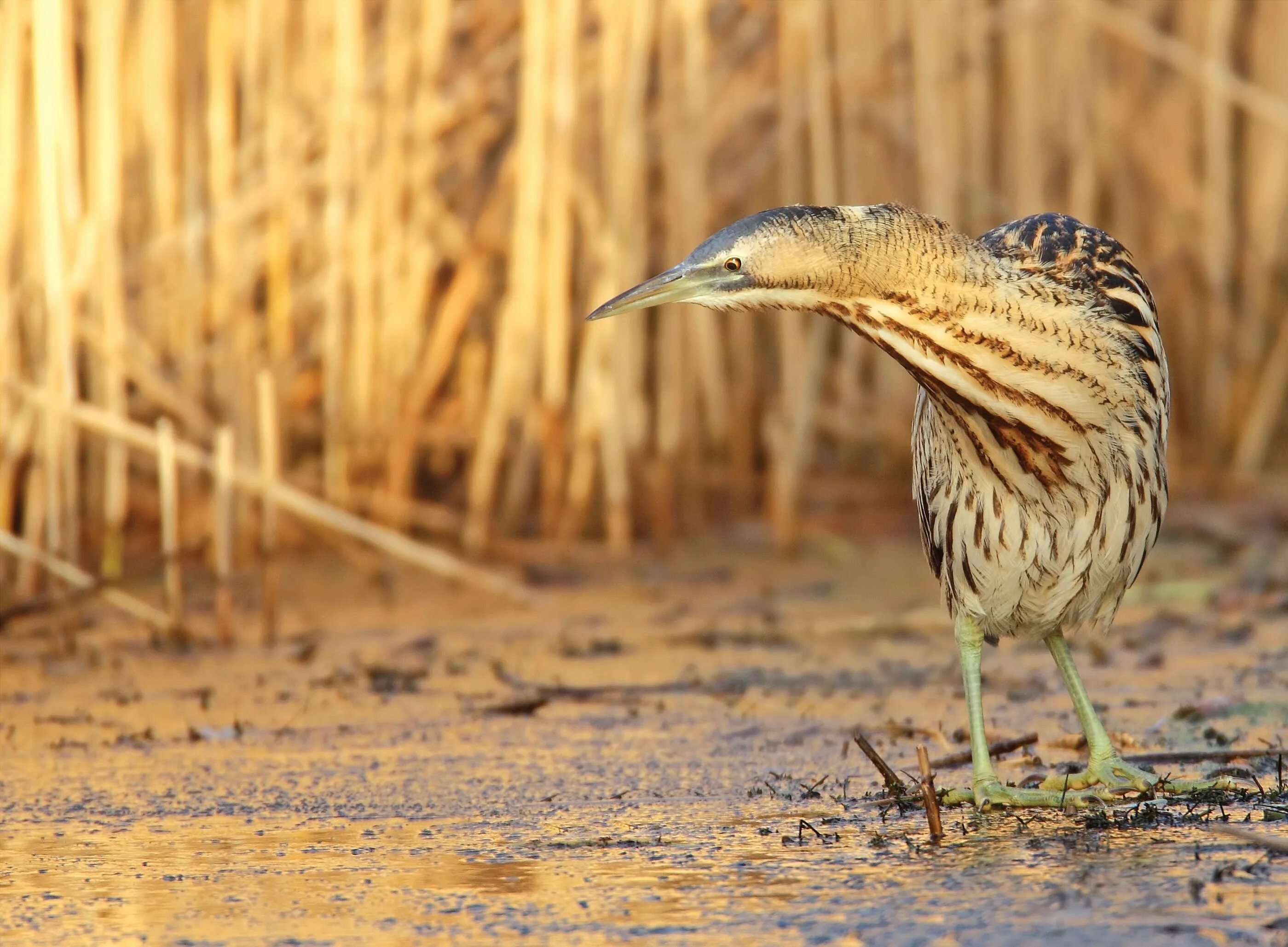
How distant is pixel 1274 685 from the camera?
485 cm

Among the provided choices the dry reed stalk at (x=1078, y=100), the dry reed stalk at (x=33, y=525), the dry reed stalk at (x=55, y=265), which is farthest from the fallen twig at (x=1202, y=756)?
the dry reed stalk at (x=1078, y=100)

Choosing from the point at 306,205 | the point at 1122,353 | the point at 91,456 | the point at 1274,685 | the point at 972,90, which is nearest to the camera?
the point at 1122,353

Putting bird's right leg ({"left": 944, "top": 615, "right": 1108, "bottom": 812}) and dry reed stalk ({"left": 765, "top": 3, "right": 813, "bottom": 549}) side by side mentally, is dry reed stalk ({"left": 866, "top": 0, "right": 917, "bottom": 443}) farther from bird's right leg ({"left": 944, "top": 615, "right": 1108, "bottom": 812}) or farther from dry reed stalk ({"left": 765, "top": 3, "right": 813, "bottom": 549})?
bird's right leg ({"left": 944, "top": 615, "right": 1108, "bottom": 812})

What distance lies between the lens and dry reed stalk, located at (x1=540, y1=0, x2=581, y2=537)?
7.02 meters

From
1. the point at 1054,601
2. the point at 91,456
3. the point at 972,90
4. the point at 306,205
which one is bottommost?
the point at 1054,601

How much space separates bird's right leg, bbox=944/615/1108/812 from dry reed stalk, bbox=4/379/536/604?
2.76 m

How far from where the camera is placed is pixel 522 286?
7188mm

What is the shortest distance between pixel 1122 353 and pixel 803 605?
10.3 feet

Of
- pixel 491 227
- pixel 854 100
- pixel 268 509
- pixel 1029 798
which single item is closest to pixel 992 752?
pixel 1029 798

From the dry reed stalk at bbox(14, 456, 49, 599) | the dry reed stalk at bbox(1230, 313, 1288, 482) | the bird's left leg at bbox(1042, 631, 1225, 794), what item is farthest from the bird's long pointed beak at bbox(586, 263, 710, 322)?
the dry reed stalk at bbox(1230, 313, 1288, 482)

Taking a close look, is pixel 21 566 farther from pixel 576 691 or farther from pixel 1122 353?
pixel 1122 353

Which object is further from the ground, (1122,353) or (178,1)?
(178,1)

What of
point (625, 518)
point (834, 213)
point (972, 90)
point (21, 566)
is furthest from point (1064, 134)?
point (834, 213)

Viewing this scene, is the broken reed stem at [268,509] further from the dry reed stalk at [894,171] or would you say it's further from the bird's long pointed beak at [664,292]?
the dry reed stalk at [894,171]
